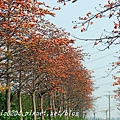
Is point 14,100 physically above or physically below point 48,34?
below

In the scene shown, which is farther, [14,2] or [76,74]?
[76,74]

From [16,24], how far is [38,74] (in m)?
6.60

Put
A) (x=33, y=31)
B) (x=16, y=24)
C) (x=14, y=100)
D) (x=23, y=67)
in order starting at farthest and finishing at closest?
(x=14, y=100)
(x=23, y=67)
(x=33, y=31)
(x=16, y=24)

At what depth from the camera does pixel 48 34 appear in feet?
47.0

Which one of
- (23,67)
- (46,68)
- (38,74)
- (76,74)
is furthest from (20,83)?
(76,74)

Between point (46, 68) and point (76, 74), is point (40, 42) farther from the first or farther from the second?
point (76, 74)

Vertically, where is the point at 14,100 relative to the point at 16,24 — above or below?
below

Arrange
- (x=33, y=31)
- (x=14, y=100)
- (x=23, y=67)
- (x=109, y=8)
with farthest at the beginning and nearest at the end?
(x=14, y=100)
(x=23, y=67)
(x=33, y=31)
(x=109, y=8)

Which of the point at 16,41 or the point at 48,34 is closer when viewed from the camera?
the point at 16,41

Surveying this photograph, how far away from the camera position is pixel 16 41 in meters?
11.9

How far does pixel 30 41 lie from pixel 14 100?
63.4ft

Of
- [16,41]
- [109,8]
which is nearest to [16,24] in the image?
[16,41]

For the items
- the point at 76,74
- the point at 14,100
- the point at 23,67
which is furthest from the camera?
the point at 14,100

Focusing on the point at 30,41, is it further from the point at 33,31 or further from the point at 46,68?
the point at 46,68
